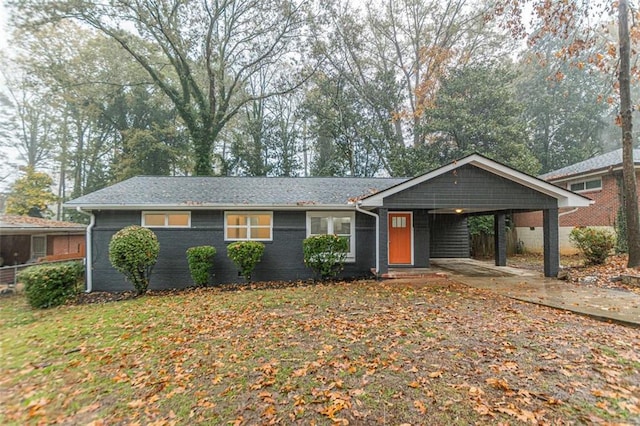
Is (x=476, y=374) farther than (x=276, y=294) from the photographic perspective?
No

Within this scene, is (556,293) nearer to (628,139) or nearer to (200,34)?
(628,139)

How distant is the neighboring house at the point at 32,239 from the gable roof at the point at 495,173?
1463 centimetres

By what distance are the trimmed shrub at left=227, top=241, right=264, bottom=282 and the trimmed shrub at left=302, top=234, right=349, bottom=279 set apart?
59.0 inches

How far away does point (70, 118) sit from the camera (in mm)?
22547

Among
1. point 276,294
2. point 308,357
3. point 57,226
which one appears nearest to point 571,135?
point 276,294

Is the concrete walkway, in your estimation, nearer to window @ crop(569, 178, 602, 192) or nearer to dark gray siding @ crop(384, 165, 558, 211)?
dark gray siding @ crop(384, 165, 558, 211)

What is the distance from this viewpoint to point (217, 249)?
9859mm

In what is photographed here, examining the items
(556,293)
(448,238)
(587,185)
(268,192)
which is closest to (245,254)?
(268,192)

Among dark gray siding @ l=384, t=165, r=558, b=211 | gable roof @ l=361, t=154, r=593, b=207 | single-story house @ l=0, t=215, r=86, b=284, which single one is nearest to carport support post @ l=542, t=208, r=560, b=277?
gable roof @ l=361, t=154, r=593, b=207

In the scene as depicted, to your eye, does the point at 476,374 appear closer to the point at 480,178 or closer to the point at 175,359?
the point at 175,359

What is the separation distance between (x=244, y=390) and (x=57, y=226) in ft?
60.2

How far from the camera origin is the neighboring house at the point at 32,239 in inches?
519

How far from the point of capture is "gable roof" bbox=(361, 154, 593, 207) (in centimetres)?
838

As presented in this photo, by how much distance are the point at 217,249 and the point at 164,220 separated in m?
1.98
